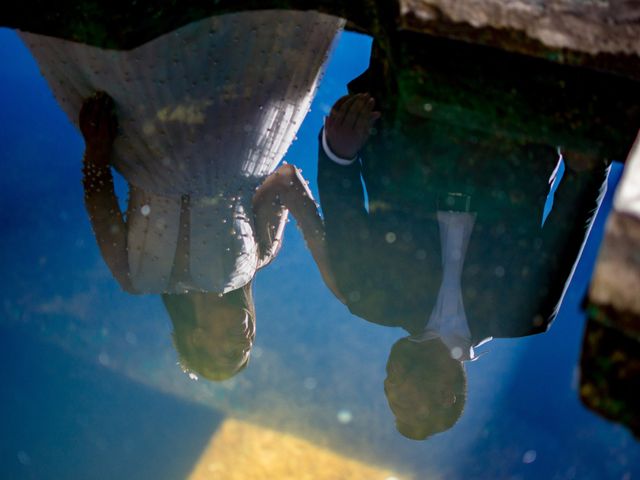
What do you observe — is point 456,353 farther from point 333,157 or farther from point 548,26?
point 548,26

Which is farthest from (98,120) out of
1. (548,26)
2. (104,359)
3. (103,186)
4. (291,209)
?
(548,26)

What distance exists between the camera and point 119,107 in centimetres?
120

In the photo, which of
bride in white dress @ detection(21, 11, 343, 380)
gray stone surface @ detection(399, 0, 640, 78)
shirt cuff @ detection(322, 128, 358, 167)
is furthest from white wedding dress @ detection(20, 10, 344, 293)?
gray stone surface @ detection(399, 0, 640, 78)

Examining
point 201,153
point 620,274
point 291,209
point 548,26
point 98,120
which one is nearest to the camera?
point 620,274

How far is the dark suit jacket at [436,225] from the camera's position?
1.27m

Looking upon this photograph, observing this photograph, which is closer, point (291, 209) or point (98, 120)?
point (98, 120)

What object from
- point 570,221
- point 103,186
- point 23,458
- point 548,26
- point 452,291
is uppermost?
point 548,26

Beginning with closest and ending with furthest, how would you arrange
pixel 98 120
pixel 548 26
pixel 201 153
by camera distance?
1. pixel 548 26
2. pixel 98 120
3. pixel 201 153

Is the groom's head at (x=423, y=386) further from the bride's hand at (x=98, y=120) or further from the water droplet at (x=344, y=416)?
the bride's hand at (x=98, y=120)

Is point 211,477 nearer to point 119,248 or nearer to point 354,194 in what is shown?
point 119,248

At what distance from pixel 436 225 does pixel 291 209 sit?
0.34 m

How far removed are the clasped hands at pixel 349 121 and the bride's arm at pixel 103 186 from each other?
0.45m

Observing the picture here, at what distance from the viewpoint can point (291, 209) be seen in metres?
1.42

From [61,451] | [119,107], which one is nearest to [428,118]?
[119,107]
